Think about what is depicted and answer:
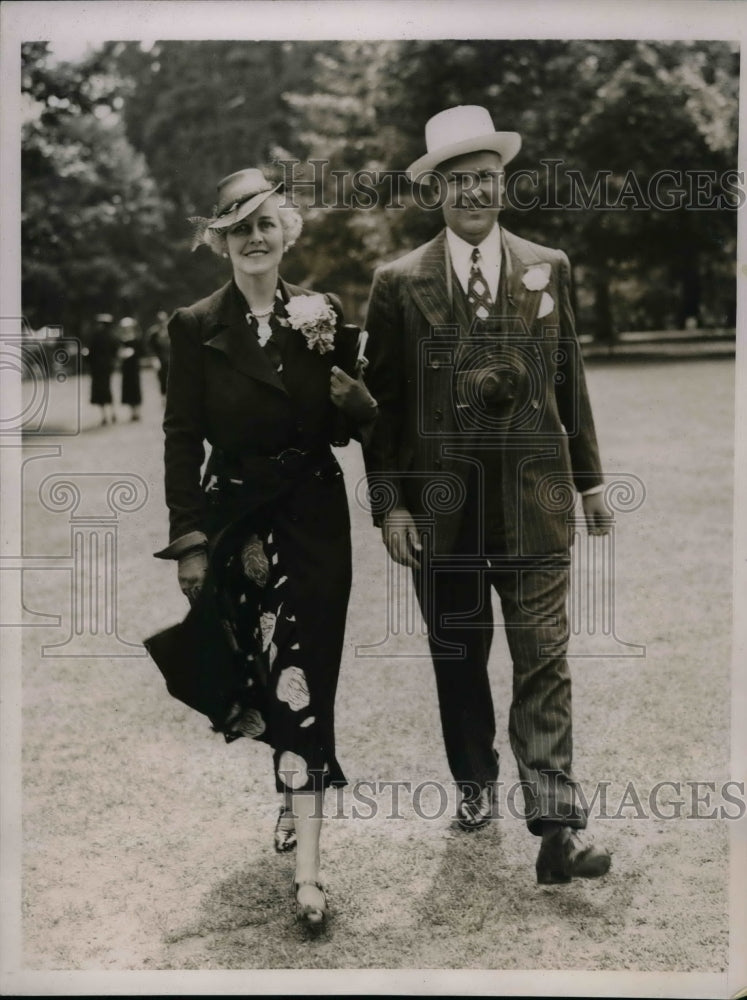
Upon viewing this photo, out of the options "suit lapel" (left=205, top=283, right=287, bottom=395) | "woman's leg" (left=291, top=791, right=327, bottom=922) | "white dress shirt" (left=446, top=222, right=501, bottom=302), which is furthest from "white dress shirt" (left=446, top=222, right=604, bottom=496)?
"woman's leg" (left=291, top=791, right=327, bottom=922)

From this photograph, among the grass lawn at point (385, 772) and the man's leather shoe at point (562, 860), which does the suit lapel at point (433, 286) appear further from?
the man's leather shoe at point (562, 860)

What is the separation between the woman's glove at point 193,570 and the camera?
Answer: 169 inches

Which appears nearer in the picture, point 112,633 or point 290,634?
point 290,634

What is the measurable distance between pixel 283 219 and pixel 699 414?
174 cm

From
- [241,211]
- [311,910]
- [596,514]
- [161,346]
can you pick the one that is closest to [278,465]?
[161,346]

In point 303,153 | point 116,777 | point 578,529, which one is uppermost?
point 303,153

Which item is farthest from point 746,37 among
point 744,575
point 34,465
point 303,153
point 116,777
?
point 116,777

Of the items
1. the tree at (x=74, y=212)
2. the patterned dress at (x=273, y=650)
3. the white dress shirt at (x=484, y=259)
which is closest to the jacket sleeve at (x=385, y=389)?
the white dress shirt at (x=484, y=259)

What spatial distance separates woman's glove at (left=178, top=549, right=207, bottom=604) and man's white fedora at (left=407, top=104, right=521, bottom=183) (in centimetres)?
159

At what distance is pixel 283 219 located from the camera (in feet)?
14.1

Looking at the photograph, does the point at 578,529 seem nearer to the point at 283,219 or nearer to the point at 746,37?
the point at 283,219

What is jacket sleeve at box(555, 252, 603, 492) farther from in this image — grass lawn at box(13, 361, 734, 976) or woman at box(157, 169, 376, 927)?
woman at box(157, 169, 376, 927)

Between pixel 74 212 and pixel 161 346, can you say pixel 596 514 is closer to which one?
pixel 161 346

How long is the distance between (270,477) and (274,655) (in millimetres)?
644
